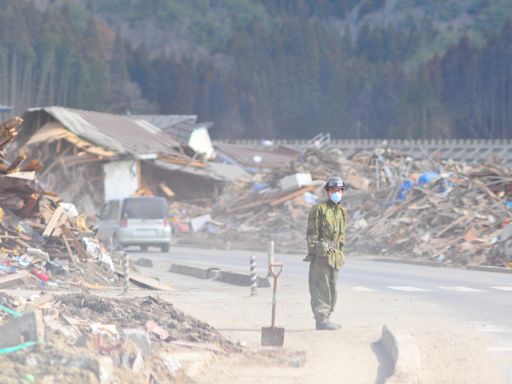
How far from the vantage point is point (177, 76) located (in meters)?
142

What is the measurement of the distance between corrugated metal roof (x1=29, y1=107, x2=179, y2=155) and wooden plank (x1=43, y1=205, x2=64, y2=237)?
3185 cm

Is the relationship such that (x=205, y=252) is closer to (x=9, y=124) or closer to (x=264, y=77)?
(x=9, y=124)

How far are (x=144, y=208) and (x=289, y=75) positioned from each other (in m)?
105

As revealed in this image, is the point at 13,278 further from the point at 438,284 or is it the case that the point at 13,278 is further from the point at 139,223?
the point at 139,223

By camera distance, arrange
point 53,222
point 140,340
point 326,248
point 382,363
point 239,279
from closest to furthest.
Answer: point 140,340 < point 382,363 < point 326,248 < point 53,222 < point 239,279

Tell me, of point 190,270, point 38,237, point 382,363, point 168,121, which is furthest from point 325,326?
point 168,121

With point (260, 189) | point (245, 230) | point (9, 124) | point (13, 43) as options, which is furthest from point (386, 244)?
point (13, 43)

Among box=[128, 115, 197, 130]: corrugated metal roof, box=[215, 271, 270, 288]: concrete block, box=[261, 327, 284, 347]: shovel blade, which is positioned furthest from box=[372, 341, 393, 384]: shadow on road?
box=[128, 115, 197, 130]: corrugated metal roof

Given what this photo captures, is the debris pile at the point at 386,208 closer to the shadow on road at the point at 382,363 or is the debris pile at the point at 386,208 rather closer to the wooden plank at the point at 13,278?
the wooden plank at the point at 13,278

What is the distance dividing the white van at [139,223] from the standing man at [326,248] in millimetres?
20458

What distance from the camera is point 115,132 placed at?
5759 centimetres

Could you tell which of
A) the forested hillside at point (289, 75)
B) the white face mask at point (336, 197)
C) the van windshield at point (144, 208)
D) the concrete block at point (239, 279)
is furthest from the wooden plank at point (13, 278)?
the forested hillside at point (289, 75)

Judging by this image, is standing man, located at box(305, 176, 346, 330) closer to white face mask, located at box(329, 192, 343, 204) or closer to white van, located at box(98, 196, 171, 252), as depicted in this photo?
white face mask, located at box(329, 192, 343, 204)

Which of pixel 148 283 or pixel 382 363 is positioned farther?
pixel 148 283
